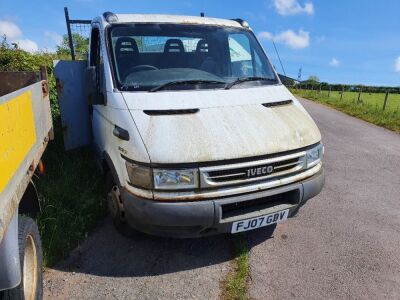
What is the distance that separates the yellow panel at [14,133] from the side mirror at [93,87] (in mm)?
738

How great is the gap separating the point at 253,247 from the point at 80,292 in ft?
5.75

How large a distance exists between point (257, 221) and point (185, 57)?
6.92ft

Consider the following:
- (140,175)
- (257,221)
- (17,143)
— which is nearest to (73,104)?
(140,175)

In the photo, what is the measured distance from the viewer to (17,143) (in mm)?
2641

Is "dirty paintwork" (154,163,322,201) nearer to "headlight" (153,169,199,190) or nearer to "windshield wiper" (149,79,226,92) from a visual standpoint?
"headlight" (153,169,199,190)

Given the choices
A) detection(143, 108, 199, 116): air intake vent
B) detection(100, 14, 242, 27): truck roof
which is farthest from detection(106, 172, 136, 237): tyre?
detection(100, 14, 242, 27): truck roof

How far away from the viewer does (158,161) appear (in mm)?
3027

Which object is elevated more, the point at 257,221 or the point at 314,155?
the point at 314,155

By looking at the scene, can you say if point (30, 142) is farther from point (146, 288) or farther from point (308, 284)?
point (308, 284)

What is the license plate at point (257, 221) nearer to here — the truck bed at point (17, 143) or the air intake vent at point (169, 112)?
the air intake vent at point (169, 112)

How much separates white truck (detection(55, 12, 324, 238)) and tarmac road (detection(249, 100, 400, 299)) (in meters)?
0.48

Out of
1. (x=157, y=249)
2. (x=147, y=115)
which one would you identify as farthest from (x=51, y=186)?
(x=147, y=115)

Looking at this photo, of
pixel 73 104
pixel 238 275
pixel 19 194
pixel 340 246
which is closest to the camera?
pixel 19 194

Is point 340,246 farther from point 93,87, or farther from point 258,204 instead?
point 93,87
